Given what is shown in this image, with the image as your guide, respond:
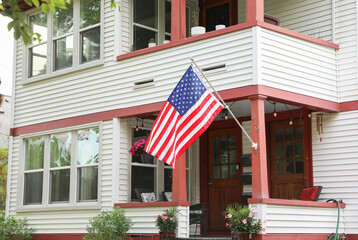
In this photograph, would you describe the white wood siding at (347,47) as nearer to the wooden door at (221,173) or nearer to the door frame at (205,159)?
the door frame at (205,159)

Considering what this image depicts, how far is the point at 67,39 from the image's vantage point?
14.3 metres

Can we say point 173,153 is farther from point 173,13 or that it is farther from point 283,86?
point 173,13

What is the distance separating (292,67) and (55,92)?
20.6ft

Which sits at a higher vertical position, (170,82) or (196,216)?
(170,82)

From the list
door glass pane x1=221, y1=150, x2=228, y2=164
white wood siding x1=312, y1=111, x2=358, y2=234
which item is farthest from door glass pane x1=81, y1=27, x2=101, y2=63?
white wood siding x1=312, y1=111, x2=358, y2=234

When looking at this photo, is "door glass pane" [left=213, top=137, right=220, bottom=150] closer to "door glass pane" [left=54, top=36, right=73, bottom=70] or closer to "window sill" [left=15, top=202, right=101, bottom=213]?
"window sill" [left=15, top=202, right=101, bottom=213]

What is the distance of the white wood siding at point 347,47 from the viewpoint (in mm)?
11602

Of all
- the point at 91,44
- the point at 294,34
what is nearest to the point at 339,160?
the point at 294,34

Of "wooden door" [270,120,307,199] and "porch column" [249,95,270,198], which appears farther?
"wooden door" [270,120,307,199]

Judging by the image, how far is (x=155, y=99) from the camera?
11.9 metres

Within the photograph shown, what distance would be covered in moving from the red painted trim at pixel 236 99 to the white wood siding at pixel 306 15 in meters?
1.62

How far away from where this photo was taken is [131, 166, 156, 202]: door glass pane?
1269 centimetres

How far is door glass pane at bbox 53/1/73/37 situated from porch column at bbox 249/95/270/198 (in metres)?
6.19

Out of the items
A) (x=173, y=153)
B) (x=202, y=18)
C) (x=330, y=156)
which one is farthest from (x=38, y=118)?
(x=330, y=156)
